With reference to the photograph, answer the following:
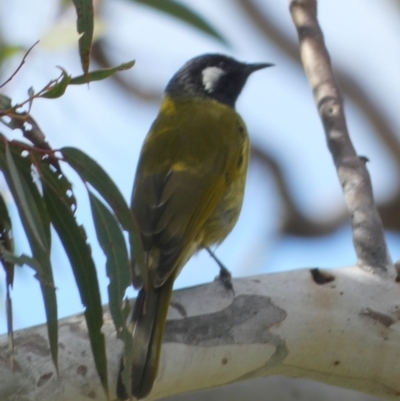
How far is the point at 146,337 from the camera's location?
218 centimetres

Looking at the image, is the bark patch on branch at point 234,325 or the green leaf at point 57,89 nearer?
the green leaf at point 57,89

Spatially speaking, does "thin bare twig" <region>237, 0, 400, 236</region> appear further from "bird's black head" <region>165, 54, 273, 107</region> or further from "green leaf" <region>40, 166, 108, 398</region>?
"green leaf" <region>40, 166, 108, 398</region>

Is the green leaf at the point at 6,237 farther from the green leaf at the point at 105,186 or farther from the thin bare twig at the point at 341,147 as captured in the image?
the thin bare twig at the point at 341,147

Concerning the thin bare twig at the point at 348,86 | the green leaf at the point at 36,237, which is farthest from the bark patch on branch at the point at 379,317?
the thin bare twig at the point at 348,86

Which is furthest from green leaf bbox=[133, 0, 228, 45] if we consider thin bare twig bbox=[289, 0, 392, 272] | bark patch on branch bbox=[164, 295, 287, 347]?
bark patch on branch bbox=[164, 295, 287, 347]

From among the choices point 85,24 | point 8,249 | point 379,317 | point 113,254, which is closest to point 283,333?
point 379,317

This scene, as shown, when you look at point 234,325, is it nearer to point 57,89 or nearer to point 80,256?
point 80,256

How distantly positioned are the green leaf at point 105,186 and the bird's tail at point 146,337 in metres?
0.27

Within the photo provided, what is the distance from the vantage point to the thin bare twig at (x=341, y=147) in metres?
2.57

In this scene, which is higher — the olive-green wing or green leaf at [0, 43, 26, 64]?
green leaf at [0, 43, 26, 64]

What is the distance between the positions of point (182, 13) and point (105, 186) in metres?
1.57

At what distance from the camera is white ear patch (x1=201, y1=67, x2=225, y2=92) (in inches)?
157

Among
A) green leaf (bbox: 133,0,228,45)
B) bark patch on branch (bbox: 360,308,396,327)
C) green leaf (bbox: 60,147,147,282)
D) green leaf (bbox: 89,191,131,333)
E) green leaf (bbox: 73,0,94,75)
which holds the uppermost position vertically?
green leaf (bbox: 133,0,228,45)

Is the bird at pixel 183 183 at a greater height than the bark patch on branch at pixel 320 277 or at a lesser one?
greater
